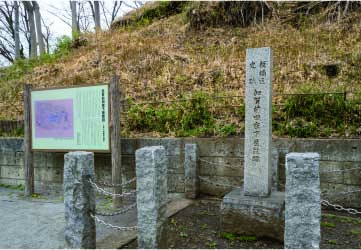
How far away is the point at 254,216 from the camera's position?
4.28 metres

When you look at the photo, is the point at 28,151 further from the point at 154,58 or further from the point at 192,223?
the point at 154,58

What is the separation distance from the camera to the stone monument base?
4.15 m

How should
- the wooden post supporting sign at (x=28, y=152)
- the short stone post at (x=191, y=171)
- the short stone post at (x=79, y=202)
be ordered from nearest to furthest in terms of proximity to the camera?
the short stone post at (x=79, y=202) → the short stone post at (x=191, y=171) → the wooden post supporting sign at (x=28, y=152)

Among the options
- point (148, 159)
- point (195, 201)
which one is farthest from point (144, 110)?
point (148, 159)

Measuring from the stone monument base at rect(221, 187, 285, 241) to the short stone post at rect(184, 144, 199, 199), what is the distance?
1791 mm

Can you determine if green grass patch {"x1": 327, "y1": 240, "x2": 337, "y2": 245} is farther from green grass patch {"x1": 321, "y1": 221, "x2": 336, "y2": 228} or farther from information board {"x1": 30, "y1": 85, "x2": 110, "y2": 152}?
information board {"x1": 30, "y1": 85, "x2": 110, "y2": 152}

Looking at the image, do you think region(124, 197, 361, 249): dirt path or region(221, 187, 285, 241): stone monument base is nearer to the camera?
region(124, 197, 361, 249): dirt path

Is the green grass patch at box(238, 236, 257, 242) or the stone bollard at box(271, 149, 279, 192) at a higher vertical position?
the stone bollard at box(271, 149, 279, 192)

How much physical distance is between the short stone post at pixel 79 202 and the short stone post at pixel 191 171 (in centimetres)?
264

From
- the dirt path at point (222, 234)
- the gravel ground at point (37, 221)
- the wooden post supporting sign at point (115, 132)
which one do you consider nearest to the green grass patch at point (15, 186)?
the gravel ground at point (37, 221)

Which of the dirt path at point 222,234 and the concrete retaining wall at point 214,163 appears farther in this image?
the concrete retaining wall at point 214,163

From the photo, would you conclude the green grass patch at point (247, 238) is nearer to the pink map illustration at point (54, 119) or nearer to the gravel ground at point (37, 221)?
the gravel ground at point (37, 221)

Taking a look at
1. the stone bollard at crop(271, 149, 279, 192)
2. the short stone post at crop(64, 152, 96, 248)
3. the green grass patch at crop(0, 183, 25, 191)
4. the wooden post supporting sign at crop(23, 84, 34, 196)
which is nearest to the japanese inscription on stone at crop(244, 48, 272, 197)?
the stone bollard at crop(271, 149, 279, 192)

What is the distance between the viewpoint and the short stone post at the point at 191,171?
6277mm
